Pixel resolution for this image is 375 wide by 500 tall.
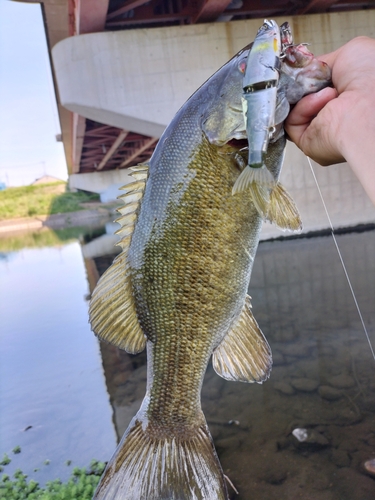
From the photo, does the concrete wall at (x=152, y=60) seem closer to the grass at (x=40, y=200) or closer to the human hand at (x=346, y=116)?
the human hand at (x=346, y=116)

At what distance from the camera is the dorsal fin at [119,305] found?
6.40ft

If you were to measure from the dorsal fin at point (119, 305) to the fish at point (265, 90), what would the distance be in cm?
65

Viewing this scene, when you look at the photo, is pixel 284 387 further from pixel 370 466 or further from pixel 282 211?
pixel 282 211

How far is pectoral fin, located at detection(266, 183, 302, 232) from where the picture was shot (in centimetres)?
171

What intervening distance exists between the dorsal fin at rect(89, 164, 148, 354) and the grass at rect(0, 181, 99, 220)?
4115 cm

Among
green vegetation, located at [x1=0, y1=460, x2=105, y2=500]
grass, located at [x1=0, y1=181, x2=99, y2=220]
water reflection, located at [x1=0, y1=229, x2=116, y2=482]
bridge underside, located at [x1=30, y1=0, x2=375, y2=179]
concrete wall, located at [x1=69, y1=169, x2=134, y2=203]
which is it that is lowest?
grass, located at [x1=0, y1=181, x2=99, y2=220]

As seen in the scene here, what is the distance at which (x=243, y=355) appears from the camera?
6.81 feet

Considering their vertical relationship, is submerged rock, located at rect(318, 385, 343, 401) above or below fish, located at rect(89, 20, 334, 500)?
below

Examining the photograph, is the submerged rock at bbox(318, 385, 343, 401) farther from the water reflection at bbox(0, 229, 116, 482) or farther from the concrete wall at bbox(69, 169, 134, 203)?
the concrete wall at bbox(69, 169, 134, 203)

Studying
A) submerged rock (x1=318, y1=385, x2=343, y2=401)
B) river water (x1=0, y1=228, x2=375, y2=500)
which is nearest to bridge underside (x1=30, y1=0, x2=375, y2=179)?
river water (x1=0, y1=228, x2=375, y2=500)

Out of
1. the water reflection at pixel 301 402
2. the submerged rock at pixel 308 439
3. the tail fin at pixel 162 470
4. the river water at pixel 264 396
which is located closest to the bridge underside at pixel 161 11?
the river water at pixel 264 396

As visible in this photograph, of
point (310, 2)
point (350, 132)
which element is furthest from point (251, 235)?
point (310, 2)

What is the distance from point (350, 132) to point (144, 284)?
103 cm

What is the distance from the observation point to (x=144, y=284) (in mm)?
1874
